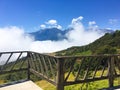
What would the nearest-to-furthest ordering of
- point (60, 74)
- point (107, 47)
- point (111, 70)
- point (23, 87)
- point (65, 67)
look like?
point (60, 74), point (65, 67), point (111, 70), point (23, 87), point (107, 47)

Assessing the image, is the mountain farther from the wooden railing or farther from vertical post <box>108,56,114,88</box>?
vertical post <box>108,56,114,88</box>

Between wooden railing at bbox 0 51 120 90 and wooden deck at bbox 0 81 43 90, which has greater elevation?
wooden railing at bbox 0 51 120 90

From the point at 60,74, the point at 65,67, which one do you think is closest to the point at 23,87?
the point at 60,74

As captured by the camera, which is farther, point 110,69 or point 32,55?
point 32,55

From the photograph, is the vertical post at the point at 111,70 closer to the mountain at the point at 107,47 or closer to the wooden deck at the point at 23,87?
the wooden deck at the point at 23,87

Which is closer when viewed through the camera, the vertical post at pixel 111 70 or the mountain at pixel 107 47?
the vertical post at pixel 111 70

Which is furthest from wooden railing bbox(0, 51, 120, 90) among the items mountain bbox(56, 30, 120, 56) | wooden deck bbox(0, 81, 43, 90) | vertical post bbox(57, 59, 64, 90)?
mountain bbox(56, 30, 120, 56)

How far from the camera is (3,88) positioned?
9.11m

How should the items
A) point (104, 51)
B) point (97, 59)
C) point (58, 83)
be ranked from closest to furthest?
point (58, 83), point (97, 59), point (104, 51)

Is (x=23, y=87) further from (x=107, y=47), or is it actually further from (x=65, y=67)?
(x=107, y=47)

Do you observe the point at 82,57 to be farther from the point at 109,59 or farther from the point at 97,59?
the point at 109,59

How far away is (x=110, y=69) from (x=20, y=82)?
14.7 feet

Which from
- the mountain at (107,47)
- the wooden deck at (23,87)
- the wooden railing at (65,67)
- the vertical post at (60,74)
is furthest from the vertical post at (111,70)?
the mountain at (107,47)

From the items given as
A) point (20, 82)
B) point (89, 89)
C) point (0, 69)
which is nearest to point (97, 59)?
point (89, 89)
